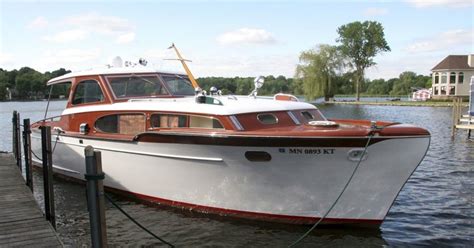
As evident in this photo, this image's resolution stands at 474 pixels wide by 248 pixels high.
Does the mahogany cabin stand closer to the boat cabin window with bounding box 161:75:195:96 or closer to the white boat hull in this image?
the boat cabin window with bounding box 161:75:195:96

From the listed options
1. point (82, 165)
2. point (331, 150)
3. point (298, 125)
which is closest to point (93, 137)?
point (82, 165)

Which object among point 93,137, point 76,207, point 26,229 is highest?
point 93,137

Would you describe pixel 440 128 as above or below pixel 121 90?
below

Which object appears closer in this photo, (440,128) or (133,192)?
(133,192)

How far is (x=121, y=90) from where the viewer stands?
10531 millimetres

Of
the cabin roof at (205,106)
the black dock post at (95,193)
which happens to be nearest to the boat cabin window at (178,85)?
the cabin roof at (205,106)

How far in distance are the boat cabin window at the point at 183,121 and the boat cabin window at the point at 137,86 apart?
180 cm

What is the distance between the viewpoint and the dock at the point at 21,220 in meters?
5.59

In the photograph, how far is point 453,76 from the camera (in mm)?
A: 67938

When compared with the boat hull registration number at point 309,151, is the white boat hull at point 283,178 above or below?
below

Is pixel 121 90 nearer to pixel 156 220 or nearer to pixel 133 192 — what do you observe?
pixel 133 192

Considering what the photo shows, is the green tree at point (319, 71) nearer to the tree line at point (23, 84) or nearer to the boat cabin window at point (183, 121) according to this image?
the tree line at point (23, 84)

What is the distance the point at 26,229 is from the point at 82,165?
4.75 m

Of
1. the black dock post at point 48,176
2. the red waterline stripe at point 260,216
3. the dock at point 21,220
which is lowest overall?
the red waterline stripe at point 260,216
